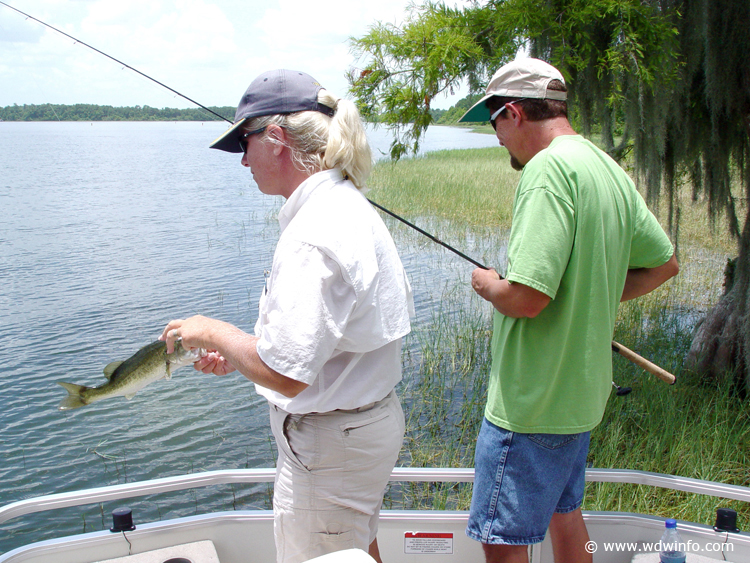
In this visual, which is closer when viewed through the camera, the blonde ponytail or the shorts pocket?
the blonde ponytail

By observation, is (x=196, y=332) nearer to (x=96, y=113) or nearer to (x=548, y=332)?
(x=548, y=332)

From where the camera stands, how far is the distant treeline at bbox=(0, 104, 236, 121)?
554cm

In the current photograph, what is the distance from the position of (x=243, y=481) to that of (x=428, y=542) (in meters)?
0.83

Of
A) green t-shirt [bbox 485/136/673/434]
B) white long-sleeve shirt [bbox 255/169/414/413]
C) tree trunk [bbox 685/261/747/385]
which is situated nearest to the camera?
white long-sleeve shirt [bbox 255/169/414/413]

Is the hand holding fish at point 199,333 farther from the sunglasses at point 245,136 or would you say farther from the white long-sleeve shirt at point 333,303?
the sunglasses at point 245,136

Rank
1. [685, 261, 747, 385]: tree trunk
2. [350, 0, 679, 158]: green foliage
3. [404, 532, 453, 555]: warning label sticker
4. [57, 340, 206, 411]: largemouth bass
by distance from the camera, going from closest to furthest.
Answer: [57, 340, 206, 411]: largemouth bass
[404, 532, 453, 555]: warning label sticker
[350, 0, 679, 158]: green foliage
[685, 261, 747, 385]: tree trunk

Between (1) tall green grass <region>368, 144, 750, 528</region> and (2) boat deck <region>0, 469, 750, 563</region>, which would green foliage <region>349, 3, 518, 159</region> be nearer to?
(1) tall green grass <region>368, 144, 750, 528</region>

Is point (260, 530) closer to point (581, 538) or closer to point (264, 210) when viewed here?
point (581, 538)

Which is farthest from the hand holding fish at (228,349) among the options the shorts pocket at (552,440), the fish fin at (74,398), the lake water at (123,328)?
the lake water at (123,328)

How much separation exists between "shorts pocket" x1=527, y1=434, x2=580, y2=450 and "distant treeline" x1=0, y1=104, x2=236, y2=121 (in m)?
3.39

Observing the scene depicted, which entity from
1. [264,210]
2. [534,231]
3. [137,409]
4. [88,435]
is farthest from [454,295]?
[264,210]

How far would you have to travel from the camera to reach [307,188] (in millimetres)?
1659

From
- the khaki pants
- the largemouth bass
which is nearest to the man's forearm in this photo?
the khaki pants

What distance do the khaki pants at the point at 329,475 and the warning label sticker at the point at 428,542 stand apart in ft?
2.97
